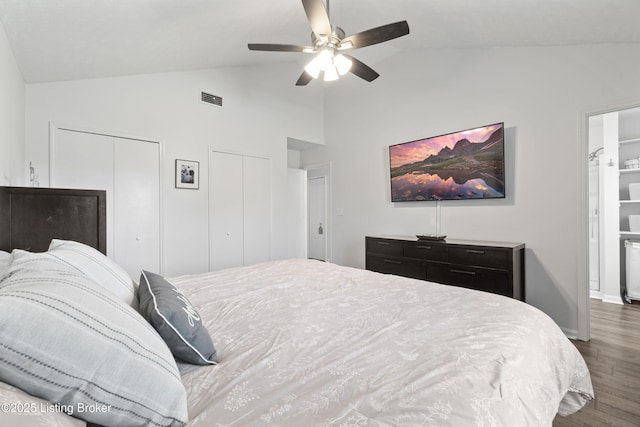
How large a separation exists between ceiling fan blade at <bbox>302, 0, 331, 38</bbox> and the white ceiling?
2.75ft

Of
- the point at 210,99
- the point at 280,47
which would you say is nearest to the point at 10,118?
the point at 280,47

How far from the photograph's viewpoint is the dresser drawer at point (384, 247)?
367 centimetres

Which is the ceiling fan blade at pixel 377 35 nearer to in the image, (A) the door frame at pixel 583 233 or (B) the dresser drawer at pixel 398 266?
(A) the door frame at pixel 583 233

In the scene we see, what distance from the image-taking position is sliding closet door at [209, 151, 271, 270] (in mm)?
4047

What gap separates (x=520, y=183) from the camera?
3.15 m

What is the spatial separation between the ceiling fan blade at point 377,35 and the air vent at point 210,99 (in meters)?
2.40

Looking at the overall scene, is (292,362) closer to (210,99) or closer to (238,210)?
(238,210)

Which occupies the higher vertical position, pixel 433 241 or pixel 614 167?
pixel 614 167

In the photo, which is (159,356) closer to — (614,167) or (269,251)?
(269,251)

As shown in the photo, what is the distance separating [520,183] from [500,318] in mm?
2365

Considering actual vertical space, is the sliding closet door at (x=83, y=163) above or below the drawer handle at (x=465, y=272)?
above

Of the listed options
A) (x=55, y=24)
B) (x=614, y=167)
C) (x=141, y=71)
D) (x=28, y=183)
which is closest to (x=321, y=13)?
(x=55, y=24)

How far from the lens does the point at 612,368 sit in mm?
2281

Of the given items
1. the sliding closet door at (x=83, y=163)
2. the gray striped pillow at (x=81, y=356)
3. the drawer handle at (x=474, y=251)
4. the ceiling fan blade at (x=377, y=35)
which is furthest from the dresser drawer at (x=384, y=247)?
the gray striped pillow at (x=81, y=356)
